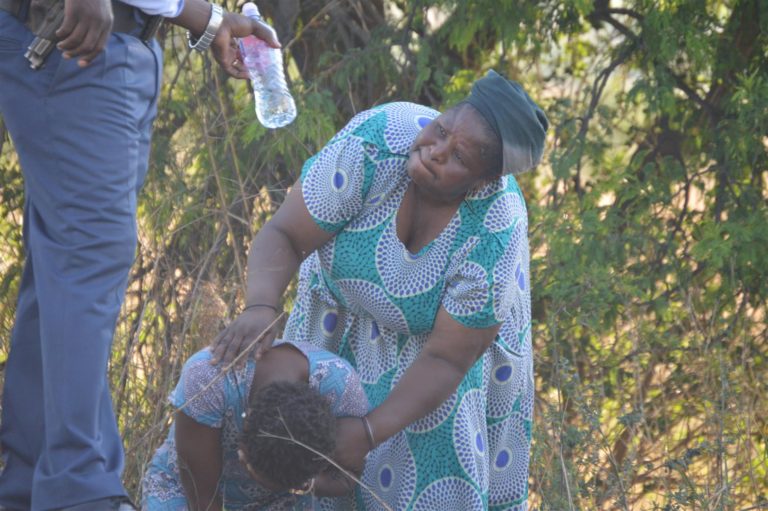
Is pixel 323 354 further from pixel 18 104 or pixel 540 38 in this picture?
pixel 540 38

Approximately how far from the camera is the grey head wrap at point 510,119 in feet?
9.40

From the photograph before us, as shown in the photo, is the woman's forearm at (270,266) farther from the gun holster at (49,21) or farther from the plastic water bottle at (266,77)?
the gun holster at (49,21)

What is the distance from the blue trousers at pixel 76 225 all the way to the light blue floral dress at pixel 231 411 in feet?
0.93

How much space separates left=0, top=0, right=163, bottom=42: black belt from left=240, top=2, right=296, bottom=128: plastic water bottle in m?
0.49

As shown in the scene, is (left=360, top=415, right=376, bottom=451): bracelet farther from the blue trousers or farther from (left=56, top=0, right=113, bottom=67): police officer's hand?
(left=56, top=0, right=113, bottom=67): police officer's hand

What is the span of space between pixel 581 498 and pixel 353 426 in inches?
33.6

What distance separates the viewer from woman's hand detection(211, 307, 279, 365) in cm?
284

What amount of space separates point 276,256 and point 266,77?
68 centimetres

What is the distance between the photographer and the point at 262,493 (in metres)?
3.09

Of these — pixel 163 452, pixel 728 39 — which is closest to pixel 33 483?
pixel 163 452

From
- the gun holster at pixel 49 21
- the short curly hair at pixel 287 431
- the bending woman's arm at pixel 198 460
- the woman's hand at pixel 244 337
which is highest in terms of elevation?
the gun holster at pixel 49 21

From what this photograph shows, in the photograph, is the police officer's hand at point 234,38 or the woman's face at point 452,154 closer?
the woman's face at point 452,154

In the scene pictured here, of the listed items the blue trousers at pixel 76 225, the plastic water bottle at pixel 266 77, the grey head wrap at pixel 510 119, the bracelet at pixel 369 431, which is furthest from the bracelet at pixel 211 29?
the bracelet at pixel 369 431

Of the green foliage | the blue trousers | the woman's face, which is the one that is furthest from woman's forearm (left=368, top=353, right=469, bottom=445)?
the green foliage
